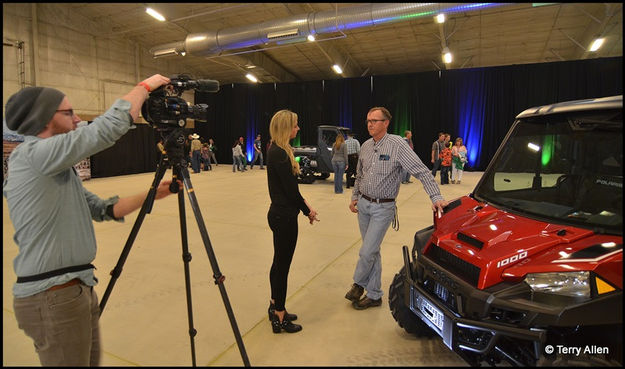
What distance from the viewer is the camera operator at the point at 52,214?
1.19 m

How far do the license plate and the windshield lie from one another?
2.59ft

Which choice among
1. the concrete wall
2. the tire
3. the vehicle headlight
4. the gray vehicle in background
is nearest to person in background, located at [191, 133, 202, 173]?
the concrete wall

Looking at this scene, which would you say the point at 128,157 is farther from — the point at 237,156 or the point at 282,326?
the point at 282,326

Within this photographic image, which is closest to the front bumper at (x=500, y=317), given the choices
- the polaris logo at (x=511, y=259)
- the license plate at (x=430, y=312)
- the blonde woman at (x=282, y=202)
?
the license plate at (x=430, y=312)

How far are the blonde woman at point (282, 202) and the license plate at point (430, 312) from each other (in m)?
0.93

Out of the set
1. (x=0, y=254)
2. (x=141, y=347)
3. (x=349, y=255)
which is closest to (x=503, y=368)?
(x=141, y=347)

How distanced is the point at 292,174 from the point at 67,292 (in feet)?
4.95

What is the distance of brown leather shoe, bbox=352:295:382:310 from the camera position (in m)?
3.02

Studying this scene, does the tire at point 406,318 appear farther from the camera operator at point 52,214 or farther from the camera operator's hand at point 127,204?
the camera operator at point 52,214

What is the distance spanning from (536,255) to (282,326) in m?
1.72

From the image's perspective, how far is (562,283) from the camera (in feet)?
5.26

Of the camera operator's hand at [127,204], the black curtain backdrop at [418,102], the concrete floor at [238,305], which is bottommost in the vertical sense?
the concrete floor at [238,305]

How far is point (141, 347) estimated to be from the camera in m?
2.39

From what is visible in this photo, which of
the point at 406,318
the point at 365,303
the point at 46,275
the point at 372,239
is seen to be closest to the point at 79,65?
the point at 372,239
